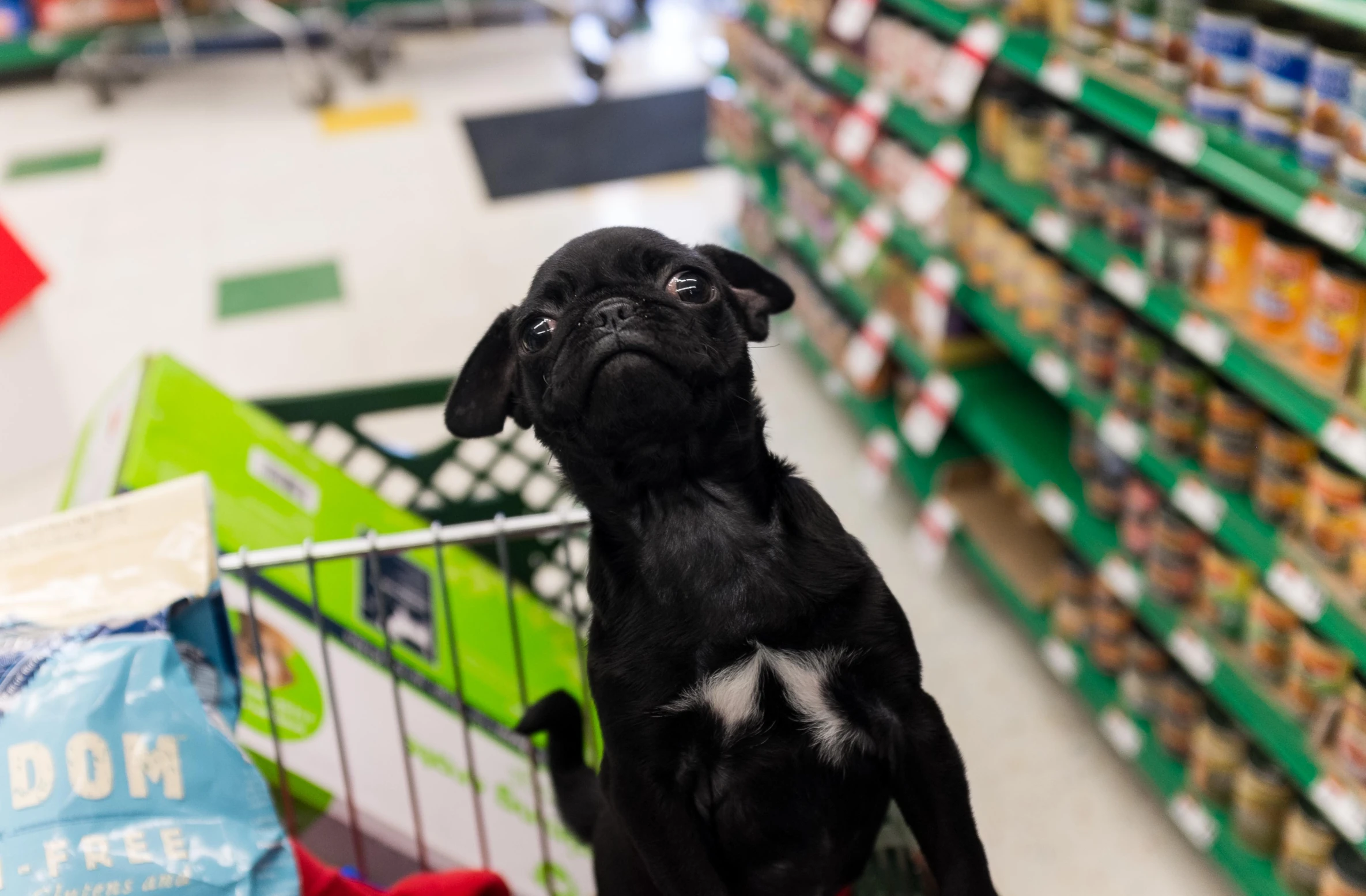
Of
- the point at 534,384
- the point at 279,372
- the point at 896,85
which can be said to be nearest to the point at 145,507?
the point at 534,384

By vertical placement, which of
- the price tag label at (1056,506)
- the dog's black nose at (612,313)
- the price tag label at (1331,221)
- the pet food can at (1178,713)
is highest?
the dog's black nose at (612,313)

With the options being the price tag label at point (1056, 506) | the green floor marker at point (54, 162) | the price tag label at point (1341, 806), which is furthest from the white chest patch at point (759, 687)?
the green floor marker at point (54, 162)

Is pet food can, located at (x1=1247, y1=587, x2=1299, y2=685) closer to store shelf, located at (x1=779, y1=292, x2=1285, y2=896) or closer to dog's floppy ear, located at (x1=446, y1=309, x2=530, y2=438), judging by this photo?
store shelf, located at (x1=779, y1=292, x2=1285, y2=896)

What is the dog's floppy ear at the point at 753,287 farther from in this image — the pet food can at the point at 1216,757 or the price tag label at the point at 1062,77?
the pet food can at the point at 1216,757

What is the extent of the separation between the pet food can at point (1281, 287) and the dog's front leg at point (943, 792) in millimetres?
1038

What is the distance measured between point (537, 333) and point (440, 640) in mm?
763

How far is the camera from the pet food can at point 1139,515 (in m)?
2.27

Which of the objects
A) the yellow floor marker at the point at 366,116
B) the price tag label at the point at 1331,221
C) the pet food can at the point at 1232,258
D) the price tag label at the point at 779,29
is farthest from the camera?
the yellow floor marker at the point at 366,116

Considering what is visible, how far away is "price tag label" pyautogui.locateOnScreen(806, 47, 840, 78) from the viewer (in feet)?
11.1

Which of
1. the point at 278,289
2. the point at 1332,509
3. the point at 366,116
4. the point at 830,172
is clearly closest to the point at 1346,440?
the point at 1332,509

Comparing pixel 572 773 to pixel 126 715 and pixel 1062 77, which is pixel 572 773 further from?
pixel 1062 77

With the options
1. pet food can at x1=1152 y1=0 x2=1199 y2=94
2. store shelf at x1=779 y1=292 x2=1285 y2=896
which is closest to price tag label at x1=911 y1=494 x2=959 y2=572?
store shelf at x1=779 y1=292 x2=1285 y2=896

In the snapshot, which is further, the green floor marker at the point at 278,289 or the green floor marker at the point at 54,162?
the green floor marker at the point at 54,162

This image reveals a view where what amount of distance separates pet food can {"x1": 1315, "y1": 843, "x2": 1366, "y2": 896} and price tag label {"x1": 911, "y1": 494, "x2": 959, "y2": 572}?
122 centimetres
